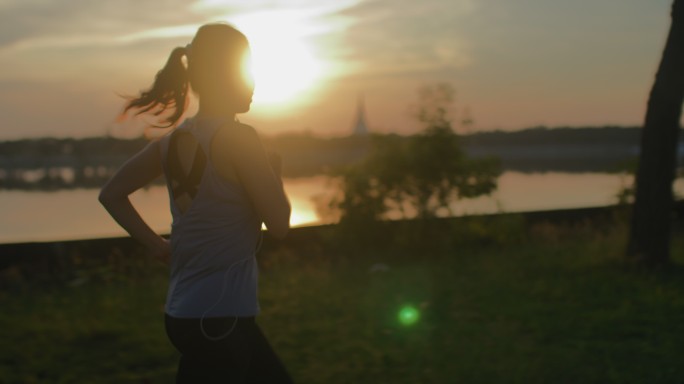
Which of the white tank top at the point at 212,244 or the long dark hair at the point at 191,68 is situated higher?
the long dark hair at the point at 191,68

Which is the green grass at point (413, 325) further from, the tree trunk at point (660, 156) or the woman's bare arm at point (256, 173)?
the woman's bare arm at point (256, 173)

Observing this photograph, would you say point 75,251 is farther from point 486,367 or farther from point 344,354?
point 486,367

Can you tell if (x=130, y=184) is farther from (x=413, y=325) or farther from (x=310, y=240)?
(x=310, y=240)

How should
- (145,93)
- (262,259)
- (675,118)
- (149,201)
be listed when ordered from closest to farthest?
(145,93) < (675,118) < (262,259) < (149,201)

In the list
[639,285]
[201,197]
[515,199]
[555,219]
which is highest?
[201,197]

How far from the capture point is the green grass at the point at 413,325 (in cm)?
524

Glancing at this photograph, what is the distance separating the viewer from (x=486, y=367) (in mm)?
5273

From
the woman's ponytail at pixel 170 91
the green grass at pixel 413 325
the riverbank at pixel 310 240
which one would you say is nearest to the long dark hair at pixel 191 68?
the woman's ponytail at pixel 170 91

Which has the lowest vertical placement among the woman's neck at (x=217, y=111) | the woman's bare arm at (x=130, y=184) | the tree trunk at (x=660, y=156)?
the tree trunk at (x=660, y=156)

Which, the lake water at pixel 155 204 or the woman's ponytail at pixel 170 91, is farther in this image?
the lake water at pixel 155 204

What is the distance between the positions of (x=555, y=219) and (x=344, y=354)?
400 inches

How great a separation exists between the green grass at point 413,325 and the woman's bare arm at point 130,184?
288cm

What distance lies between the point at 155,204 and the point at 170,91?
21.7m

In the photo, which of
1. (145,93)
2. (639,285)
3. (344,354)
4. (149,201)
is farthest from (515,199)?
(145,93)
